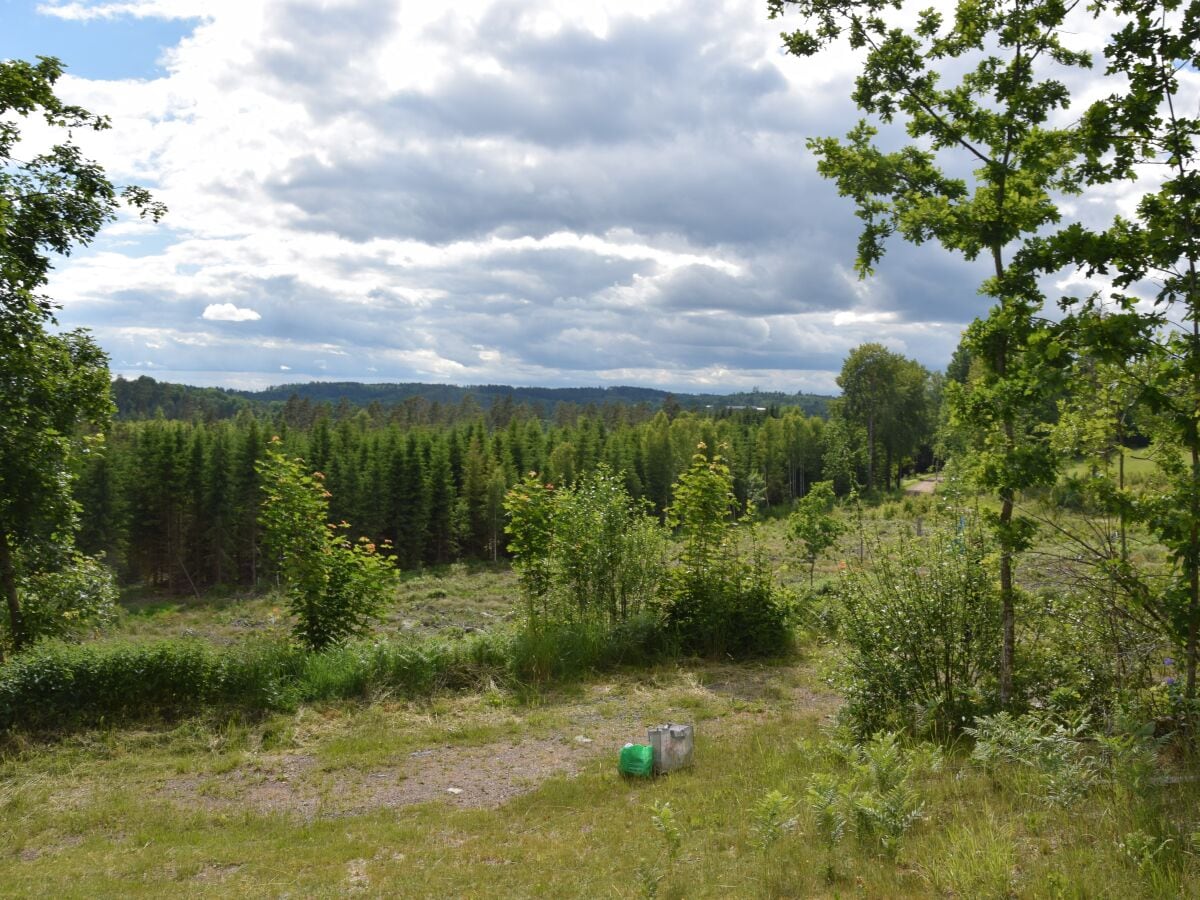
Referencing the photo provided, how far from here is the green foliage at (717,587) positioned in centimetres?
1193

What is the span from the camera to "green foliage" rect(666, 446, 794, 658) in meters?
11.9

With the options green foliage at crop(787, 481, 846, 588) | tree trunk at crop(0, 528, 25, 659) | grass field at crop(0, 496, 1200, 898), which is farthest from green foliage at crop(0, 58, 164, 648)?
green foliage at crop(787, 481, 846, 588)

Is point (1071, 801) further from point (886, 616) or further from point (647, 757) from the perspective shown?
point (647, 757)

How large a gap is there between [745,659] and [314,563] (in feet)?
21.7

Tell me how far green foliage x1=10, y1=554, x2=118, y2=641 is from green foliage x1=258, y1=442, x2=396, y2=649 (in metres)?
3.07

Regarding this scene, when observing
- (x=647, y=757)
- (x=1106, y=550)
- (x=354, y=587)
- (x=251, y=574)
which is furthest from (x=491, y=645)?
(x=251, y=574)

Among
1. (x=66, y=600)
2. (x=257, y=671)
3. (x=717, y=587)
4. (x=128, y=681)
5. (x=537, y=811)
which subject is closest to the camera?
(x=537, y=811)

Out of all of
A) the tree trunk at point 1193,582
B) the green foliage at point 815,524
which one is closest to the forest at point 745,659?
the tree trunk at point 1193,582

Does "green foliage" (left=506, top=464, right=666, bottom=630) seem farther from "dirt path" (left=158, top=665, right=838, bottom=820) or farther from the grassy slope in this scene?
the grassy slope

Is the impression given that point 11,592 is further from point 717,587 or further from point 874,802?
point 874,802

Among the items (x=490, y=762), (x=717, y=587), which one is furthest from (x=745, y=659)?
(x=490, y=762)

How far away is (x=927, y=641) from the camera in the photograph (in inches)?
267

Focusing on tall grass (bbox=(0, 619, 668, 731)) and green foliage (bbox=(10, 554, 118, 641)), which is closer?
tall grass (bbox=(0, 619, 668, 731))

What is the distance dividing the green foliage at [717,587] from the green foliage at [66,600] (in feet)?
28.9
